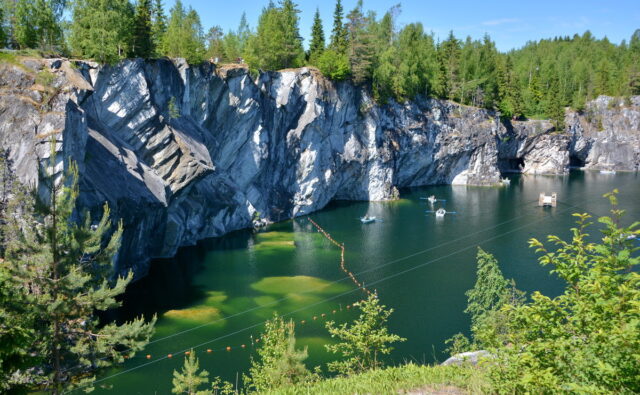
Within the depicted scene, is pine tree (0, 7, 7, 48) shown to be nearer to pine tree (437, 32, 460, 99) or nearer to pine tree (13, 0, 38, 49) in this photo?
pine tree (13, 0, 38, 49)

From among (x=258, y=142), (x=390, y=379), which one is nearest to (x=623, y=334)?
(x=390, y=379)

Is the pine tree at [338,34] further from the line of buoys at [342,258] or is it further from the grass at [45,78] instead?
the grass at [45,78]

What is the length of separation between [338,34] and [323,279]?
47.0 m

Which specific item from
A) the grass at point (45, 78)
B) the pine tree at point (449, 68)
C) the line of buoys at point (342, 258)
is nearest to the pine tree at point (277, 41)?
the line of buoys at point (342, 258)

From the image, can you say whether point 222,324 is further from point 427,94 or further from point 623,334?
point 427,94

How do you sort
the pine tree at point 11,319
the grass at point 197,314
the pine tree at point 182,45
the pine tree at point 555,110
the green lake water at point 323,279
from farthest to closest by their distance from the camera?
the pine tree at point 555,110 < the pine tree at point 182,45 < the grass at point 197,314 < the green lake water at point 323,279 < the pine tree at point 11,319

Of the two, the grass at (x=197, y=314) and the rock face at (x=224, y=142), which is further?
the grass at (x=197, y=314)

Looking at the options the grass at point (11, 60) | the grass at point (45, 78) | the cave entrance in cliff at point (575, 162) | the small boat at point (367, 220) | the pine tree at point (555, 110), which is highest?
the pine tree at point (555, 110)

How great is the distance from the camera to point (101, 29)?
38.6 metres

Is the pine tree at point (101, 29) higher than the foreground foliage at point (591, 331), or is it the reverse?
the pine tree at point (101, 29)

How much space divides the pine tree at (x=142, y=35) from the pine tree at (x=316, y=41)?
31961 millimetres

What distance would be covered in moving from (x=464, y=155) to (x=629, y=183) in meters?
33.1

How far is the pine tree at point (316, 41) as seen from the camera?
7319cm

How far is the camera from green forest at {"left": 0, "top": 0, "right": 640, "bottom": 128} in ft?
132
